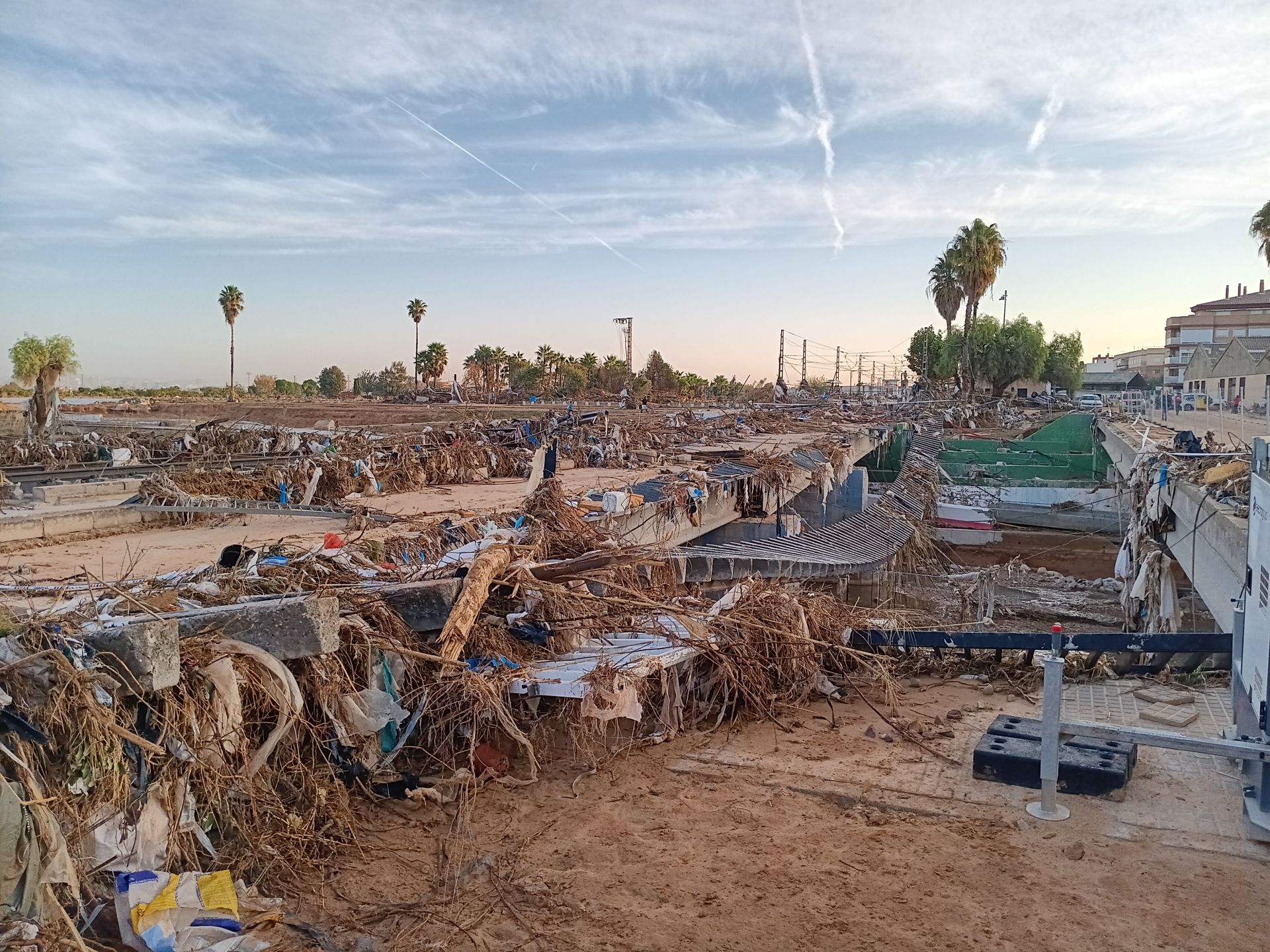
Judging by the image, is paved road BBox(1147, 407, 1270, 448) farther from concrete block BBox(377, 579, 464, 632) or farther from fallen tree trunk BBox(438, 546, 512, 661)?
concrete block BBox(377, 579, 464, 632)

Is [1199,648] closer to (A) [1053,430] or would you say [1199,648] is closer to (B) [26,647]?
(B) [26,647]

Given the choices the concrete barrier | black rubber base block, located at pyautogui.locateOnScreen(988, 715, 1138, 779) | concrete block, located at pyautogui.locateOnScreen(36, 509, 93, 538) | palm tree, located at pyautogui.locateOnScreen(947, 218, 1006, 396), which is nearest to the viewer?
black rubber base block, located at pyautogui.locateOnScreen(988, 715, 1138, 779)

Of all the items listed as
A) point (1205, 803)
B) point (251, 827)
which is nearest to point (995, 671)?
point (1205, 803)

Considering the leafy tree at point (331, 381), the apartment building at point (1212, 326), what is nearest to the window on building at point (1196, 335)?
the apartment building at point (1212, 326)

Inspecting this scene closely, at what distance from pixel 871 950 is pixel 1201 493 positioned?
865 cm

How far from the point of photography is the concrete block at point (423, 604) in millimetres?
6328

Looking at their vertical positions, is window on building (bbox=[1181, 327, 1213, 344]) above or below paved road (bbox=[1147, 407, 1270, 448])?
above

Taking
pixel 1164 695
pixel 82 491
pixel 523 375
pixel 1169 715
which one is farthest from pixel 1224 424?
pixel 523 375

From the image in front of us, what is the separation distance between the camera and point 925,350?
79.6 metres

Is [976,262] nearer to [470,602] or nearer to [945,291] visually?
[945,291]

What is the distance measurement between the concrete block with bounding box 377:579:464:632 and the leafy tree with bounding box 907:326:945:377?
7259 centimetres

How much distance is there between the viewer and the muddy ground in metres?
4.06

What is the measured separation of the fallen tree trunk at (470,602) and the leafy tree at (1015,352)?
6833cm

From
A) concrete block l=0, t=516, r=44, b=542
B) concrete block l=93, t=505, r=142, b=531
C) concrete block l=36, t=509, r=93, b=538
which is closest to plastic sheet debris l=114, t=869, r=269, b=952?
concrete block l=0, t=516, r=44, b=542
